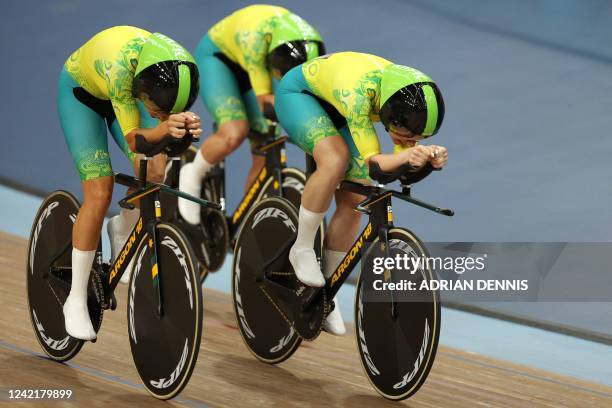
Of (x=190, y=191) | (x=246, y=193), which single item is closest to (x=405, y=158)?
(x=246, y=193)

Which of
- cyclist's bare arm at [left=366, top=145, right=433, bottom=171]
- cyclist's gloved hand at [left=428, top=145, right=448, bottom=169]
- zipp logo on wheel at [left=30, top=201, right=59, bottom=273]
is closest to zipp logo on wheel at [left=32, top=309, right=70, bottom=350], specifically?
zipp logo on wheel at [left=30, top=201, right=59, bottom=273]

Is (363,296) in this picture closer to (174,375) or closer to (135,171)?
(174,375)

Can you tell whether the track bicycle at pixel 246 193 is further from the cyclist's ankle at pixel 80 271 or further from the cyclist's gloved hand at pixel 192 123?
the cyclist's gloved hand at pixel 192 123

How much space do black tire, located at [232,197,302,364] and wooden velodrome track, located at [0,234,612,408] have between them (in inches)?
3.9

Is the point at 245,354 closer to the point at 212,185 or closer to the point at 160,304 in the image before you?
the point at 160,304

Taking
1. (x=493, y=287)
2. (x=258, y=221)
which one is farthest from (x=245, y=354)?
(x=493, y=287)

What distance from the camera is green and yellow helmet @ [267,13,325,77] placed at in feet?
20.3

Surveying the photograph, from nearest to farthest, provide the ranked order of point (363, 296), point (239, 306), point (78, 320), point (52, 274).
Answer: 1. point (363, 296)
2. point (78, 320)
3. point (52, 274)
4. point (239, 306)

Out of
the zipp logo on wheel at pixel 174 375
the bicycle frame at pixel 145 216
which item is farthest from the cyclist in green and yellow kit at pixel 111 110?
the zipp logo on wheel at pixel 174 375

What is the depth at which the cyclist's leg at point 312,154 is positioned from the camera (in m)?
4.82

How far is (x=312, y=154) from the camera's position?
16.2 feet

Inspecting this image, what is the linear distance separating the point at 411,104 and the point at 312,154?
2.04 feet

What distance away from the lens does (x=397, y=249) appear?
4566mm

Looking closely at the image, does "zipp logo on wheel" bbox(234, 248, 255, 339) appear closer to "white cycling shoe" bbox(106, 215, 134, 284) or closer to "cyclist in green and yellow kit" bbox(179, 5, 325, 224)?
"white cycling shoe" bbox(106, 215, 134, 284)
